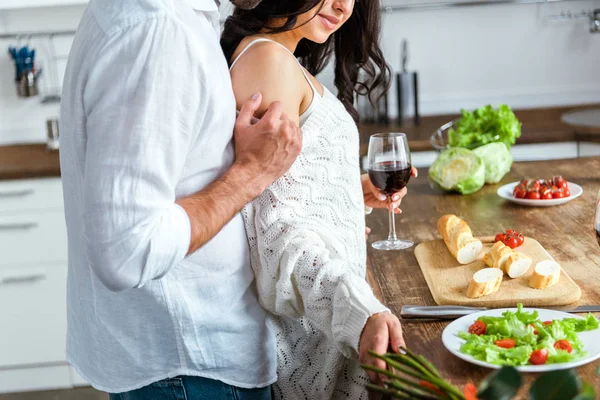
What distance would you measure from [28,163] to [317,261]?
2.42 meters

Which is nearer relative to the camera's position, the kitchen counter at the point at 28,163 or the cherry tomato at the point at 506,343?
the cherry tomato at the point at 506,343

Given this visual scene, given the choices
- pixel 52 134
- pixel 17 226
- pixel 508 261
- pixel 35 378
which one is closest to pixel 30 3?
pixel 52 134

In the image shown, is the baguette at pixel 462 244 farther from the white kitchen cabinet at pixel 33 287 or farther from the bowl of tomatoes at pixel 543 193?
the white kitchen cabinet at pixel 33 287

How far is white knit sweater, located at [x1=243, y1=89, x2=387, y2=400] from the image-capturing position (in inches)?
49.6

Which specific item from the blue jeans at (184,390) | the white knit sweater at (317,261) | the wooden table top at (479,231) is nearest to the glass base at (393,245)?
the wooden table top at (479,231)

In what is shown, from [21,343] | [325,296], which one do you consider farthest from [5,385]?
[325,296]

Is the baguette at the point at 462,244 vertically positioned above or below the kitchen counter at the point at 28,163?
above

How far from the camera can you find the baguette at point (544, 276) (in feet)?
4.53

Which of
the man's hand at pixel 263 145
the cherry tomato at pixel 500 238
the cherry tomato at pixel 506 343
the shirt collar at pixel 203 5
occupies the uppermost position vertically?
the shirt collar at pixel 203 5

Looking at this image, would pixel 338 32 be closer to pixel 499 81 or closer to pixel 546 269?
pixel 546 269

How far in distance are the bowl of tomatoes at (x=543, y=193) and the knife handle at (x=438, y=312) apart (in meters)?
0.78

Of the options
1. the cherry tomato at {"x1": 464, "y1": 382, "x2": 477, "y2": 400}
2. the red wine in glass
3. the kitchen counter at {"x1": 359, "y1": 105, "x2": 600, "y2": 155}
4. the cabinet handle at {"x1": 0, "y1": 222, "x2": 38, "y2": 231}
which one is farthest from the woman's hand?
the cabinet handle at {"x1": 0, "y1": 222, "x2": 38, "y2": 231}

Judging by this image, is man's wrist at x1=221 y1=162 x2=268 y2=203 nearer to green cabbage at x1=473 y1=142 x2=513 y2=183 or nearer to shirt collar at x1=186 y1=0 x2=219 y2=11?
shirt collar at x1=186 y1=0 x2=219 y2=11

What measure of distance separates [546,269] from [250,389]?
0.57m
